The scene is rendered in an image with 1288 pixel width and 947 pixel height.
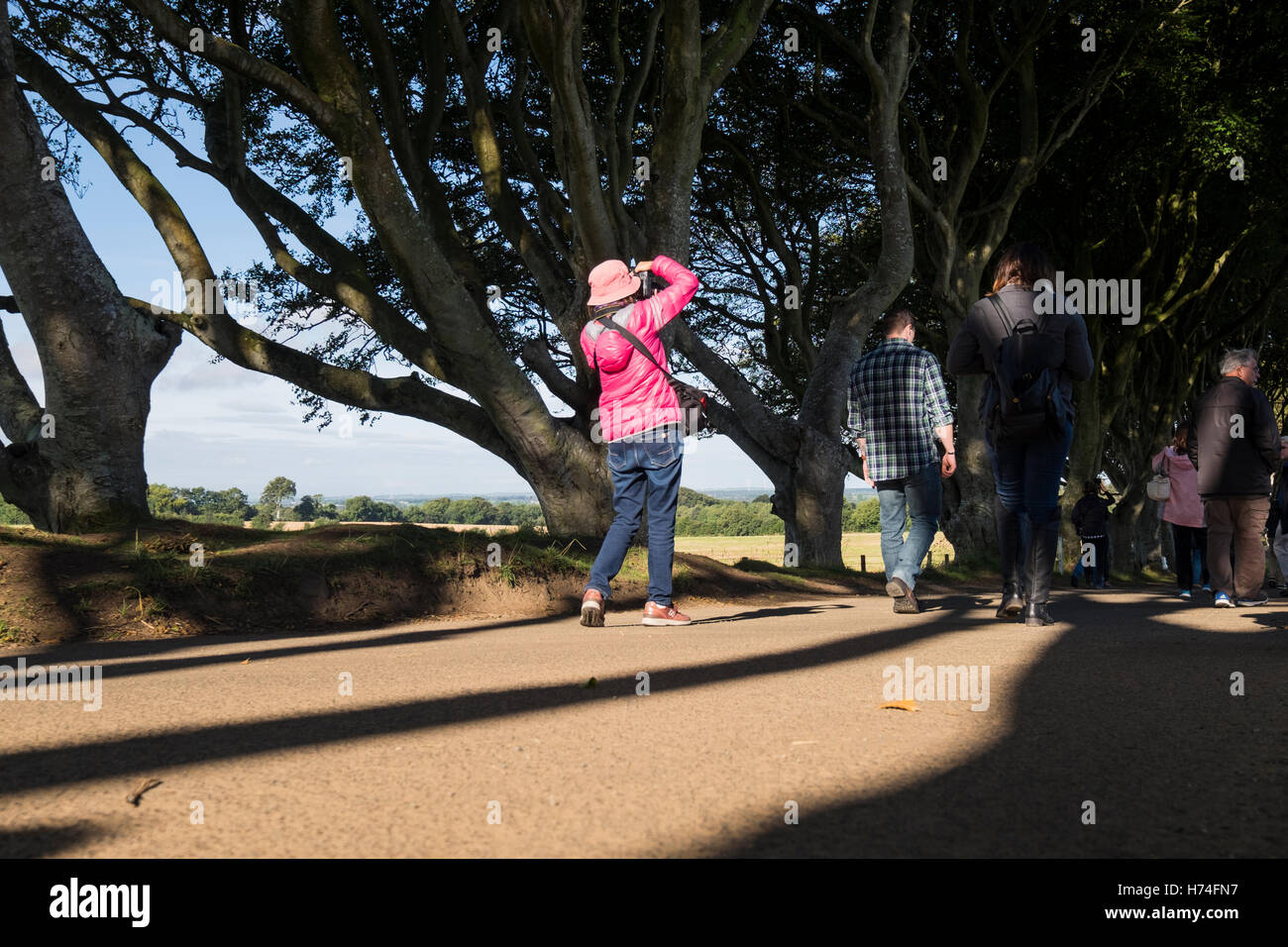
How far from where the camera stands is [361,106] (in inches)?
338

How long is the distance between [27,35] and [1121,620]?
44.3 feet

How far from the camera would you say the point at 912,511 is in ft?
23.8

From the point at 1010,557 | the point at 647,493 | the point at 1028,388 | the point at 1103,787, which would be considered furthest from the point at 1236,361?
the point at 1103,787

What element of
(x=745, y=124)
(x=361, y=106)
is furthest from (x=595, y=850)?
(x=745, y=124)

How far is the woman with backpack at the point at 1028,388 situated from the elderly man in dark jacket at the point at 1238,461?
2.19 meters

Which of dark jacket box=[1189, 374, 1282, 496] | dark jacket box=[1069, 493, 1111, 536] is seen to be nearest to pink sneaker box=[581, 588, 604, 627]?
Result: dark jacket box=[1189, 374, 1282, 496]

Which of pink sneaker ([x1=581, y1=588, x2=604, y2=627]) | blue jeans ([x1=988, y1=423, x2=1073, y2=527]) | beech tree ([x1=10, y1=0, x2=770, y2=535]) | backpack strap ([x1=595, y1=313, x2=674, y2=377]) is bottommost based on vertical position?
pink sneaker ([x1=581, y1=588, x2=604, y2=627])

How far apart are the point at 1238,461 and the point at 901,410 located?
8.53 ft

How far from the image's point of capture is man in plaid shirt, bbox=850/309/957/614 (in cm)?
717

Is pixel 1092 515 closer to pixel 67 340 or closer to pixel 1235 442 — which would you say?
pixel 1235 442

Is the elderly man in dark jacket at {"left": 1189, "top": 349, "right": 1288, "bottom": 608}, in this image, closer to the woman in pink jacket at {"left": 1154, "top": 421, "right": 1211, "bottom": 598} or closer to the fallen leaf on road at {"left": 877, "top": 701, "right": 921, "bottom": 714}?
the woman in pink jacket at {"left": 1154, "top": 421, "right": 1211, "bottom": 598}

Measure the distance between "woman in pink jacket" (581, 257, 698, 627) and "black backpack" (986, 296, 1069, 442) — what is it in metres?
1.88

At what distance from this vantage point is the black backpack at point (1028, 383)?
19.5 ft
